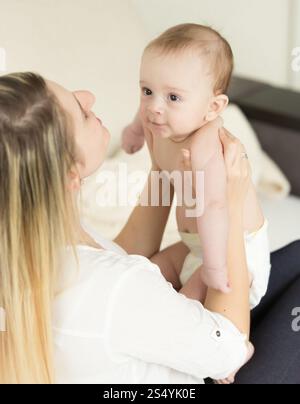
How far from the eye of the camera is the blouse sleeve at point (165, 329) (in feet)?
2.95

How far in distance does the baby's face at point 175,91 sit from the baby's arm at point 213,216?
7 centimetres

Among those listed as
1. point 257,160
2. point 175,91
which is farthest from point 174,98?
point 257,160

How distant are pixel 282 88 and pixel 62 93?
1.51m

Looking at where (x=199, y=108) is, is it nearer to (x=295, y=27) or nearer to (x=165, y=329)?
(x=165, y=329)

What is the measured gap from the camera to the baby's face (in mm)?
1079

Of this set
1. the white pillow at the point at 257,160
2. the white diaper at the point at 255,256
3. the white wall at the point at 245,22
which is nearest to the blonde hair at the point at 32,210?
the white diaper at the point at 255,256

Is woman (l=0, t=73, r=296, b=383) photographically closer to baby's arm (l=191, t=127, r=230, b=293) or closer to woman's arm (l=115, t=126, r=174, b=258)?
baby's arm (l=191, t=127, r=230, b=293)

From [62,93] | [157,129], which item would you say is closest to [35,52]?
[157,129]

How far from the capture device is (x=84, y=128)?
93cm

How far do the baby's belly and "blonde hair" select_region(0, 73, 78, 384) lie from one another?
0.31 metres

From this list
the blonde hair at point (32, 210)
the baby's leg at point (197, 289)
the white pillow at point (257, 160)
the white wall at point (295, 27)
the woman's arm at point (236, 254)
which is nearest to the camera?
the blonde hair at point (32, 210)

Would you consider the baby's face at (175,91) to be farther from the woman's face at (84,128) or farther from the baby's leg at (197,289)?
the baby's leg at (197,289)

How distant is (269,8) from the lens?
7.28 ft

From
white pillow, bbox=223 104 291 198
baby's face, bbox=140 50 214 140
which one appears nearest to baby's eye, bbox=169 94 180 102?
baby's face, bbox=140 50 214 140
